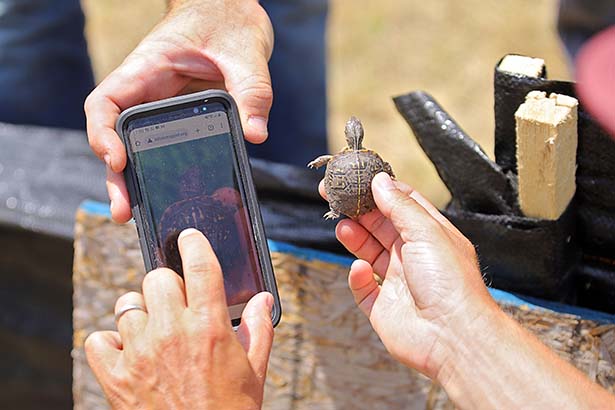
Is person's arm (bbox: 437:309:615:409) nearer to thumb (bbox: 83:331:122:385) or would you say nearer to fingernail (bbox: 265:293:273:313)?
fingernail (bbox: 265:293:273:313)

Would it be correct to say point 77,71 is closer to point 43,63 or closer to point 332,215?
point 43,63

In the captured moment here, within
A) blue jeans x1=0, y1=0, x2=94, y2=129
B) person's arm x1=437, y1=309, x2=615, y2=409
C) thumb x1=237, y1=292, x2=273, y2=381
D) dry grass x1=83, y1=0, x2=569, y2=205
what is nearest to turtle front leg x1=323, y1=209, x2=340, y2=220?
thumb x1=237, y1=292, x2=273, y2=381

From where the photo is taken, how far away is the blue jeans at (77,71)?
8.13ft

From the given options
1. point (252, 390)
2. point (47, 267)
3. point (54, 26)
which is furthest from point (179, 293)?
point (54, 26)

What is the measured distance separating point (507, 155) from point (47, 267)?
4.21ft

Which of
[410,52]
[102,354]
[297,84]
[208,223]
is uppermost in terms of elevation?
[208,223]

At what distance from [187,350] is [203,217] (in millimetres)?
301

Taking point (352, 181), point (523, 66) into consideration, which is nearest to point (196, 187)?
point (352, 181)

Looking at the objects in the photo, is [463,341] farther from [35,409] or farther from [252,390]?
[35,409]

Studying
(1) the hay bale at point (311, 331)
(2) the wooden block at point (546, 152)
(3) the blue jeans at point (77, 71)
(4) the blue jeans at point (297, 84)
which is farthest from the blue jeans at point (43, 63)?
(2) the wooden block at point (546, 152)

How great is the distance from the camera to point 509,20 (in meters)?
3.81

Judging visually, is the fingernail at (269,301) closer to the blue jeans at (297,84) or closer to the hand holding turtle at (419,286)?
the hand holding turtle at (419,286)

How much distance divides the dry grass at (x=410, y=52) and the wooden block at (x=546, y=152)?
1.75 m

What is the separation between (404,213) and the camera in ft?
3.99
